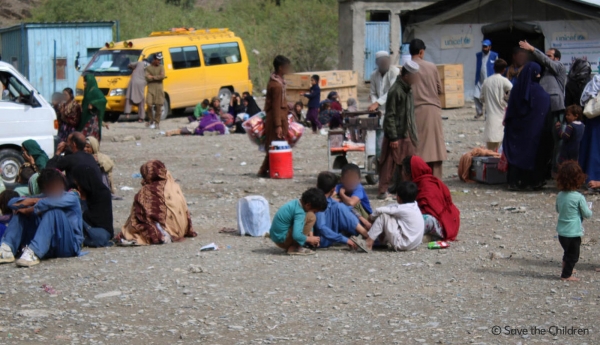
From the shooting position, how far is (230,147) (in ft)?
55.0

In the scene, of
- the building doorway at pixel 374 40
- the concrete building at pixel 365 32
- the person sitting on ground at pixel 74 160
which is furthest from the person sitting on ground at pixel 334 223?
the building doorway at pixel 374 40

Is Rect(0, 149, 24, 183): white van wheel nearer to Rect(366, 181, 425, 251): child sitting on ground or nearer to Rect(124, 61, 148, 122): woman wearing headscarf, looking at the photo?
Rect(366, 181, 425, 251): child sitting on ground

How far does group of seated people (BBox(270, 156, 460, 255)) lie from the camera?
738 centimetres

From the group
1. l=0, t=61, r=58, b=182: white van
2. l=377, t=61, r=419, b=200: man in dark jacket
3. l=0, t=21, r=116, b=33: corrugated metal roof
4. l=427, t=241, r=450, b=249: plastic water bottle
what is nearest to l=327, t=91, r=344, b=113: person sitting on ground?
l=0, t=61, r=58, b=182: white van

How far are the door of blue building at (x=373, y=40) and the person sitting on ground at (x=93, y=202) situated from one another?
21.3 metres

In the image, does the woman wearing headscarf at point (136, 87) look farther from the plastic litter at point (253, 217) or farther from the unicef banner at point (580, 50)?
the plastic litter at point (253, 217)

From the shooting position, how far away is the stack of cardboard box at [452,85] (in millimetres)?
22797

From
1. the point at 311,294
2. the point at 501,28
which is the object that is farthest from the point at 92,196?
the point at 501,28

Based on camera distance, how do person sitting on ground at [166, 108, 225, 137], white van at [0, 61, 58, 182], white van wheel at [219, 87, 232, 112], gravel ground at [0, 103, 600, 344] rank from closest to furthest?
gravel ground at [0, 103, 600, 344] → white van at [0, 61, 58, 182] → person sitting on ground at [166, 108, 225, 137] → white van wheel at [219, 87, 232, 112]

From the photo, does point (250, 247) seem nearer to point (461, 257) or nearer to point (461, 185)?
point (461, 257)

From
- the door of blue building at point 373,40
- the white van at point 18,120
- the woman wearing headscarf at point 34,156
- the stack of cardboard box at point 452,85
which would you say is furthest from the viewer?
the door of blue building at point 373,40

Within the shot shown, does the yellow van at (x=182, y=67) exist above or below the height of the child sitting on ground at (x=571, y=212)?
above

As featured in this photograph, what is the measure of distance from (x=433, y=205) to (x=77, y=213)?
3.18 meters

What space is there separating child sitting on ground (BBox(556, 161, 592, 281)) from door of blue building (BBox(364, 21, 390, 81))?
74.5 feet
